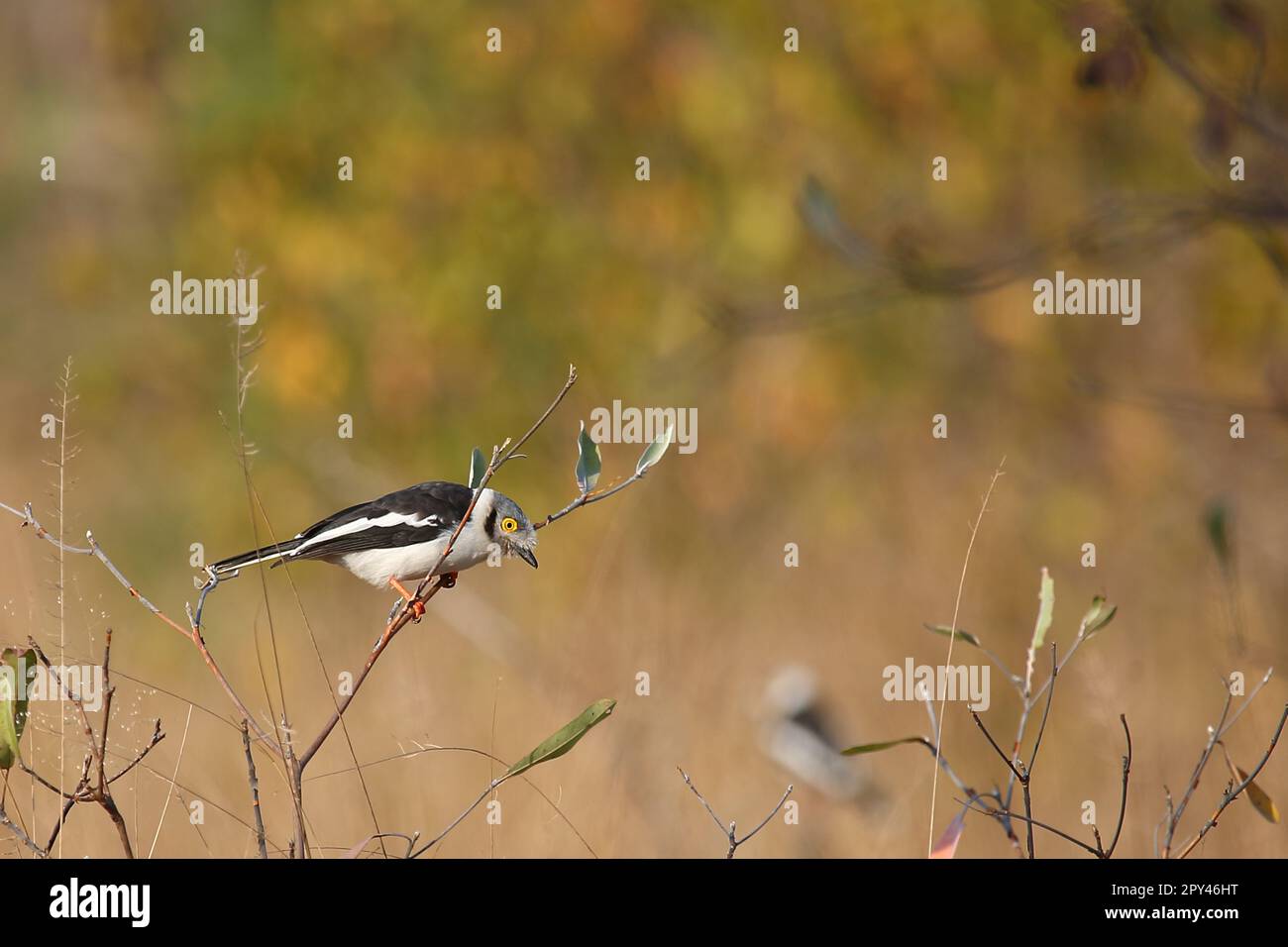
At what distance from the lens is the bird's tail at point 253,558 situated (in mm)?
2711

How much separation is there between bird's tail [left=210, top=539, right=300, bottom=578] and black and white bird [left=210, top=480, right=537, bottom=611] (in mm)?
73

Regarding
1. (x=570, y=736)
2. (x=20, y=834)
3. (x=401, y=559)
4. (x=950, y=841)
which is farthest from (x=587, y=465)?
(x=401, y=559)

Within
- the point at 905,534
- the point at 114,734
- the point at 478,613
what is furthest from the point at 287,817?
the point at 905,534

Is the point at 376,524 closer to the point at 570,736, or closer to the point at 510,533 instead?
the point at 510,533

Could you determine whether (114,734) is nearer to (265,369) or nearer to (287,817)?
(287,817)

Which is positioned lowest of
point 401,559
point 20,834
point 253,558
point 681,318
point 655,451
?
point 20,834

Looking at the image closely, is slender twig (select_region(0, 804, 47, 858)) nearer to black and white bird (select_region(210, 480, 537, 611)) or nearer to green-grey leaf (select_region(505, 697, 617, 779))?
green-grey leaf (select_region(505, 697, 617, 779))

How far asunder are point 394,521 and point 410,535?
0.19ft

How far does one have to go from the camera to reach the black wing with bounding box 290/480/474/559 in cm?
339

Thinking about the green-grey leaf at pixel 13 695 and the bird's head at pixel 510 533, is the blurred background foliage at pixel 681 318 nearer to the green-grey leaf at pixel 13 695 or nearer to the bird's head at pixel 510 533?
the bird's head at pixel 510 533

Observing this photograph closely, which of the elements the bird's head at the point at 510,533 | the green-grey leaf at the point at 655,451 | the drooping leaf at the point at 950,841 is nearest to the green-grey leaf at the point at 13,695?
the green-grey leaf at the point at 655,451

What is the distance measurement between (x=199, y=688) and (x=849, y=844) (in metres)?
3.40

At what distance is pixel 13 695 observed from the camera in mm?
2178

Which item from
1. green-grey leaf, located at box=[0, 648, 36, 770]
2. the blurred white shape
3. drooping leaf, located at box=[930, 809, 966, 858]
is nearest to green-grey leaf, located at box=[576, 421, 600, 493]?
drooping leaf, located at box=[930, 809, 966, 858]
